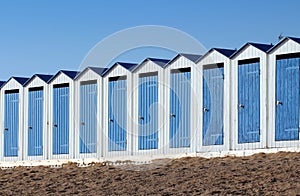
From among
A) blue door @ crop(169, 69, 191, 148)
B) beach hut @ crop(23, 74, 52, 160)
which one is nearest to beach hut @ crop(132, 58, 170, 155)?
blue door @ crop(169, 69, 191, 148)

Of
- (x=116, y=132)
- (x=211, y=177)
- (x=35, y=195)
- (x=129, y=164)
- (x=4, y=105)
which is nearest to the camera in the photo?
(x=211, y=177)

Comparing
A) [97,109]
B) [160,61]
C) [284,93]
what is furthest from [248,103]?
[97,109]

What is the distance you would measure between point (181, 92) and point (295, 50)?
4.00 metres

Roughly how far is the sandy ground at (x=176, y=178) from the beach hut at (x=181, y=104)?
138cm

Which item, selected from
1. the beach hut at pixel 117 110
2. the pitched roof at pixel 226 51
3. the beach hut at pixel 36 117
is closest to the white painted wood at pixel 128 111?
the beach hut at pixel 117 110

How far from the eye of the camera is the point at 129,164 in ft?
73.7

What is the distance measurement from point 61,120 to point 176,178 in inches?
365

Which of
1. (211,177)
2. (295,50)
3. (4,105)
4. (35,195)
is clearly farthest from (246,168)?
(4,105)

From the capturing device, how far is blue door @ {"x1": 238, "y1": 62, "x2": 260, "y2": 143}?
2125 cm

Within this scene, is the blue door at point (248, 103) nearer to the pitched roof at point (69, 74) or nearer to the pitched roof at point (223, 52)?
the pitched roof at point (223, 52)

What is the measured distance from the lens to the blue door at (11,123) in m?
28.9

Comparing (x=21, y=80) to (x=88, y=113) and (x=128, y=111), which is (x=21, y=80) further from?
(x=128, y=111)

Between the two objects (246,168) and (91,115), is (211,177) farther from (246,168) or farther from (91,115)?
(91,115)

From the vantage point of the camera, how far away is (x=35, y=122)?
28156 millimetres
